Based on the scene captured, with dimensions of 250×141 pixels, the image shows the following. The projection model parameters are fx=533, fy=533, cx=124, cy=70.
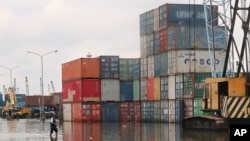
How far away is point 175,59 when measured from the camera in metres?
53.6

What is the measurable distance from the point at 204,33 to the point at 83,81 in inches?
720

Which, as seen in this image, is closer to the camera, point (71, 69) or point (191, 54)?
point (191, 54)

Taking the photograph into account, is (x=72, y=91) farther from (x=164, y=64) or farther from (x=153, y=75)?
(x=164, y=64)

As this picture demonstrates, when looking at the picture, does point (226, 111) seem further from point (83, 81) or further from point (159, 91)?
point (83, 81)

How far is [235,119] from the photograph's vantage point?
30047mm

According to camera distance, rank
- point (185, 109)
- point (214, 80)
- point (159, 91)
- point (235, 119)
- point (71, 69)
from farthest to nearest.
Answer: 1. point (71, 69)
2. point (159, 91)
3. point (185, 109)
4. point (214, 80)
5. point (235, 119)

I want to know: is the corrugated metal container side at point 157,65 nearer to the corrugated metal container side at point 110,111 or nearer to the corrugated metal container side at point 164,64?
the corrugated metal container side at point 164,64

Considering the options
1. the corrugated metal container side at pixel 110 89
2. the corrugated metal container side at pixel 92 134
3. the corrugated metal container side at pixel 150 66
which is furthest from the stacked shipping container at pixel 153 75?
the corrugated metal container side at pixel 92 134

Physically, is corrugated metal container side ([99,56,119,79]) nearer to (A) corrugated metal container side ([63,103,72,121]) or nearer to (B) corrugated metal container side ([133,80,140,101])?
(B) corrugated metal container side ([133,80,140,101])

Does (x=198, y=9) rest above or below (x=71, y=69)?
above

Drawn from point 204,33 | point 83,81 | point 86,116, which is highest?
point 204,33

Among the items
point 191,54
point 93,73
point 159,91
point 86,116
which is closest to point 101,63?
point 93,73

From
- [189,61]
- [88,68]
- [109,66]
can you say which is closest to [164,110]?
[189,61]

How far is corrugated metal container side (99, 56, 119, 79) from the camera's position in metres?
66.1
